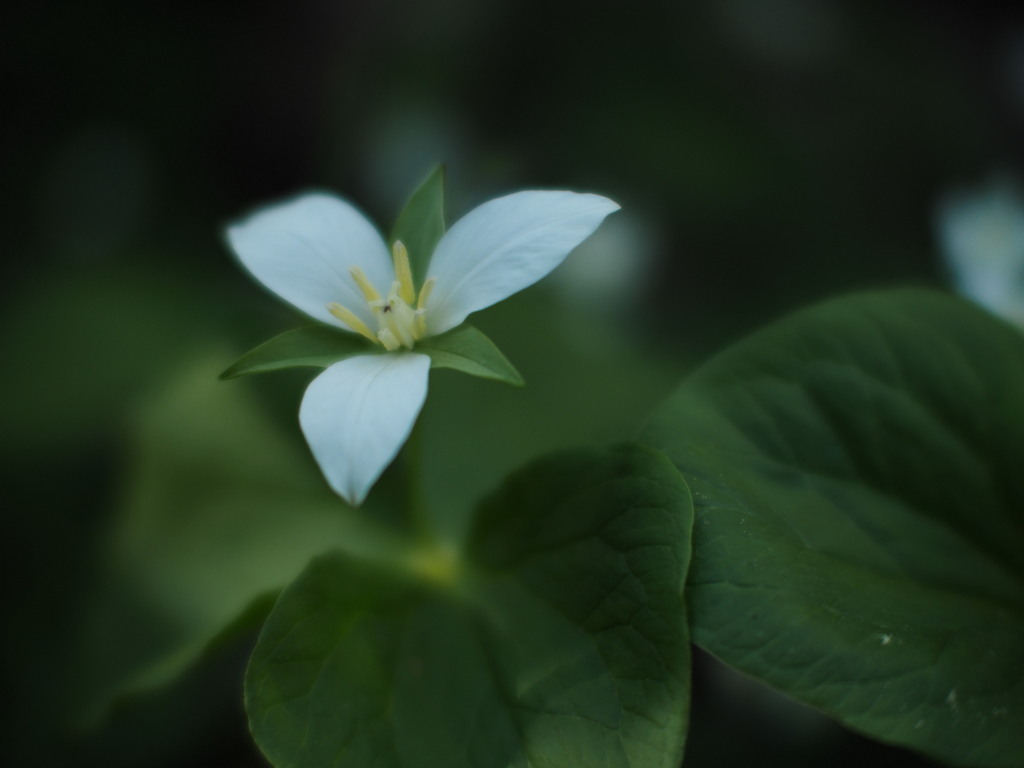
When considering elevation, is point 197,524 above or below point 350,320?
below

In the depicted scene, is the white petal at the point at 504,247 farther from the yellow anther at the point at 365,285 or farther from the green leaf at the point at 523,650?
the green leaf at the point at 523,650

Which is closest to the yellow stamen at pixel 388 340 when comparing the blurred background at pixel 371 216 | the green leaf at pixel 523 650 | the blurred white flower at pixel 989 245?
the green leaf at pixel 523 650

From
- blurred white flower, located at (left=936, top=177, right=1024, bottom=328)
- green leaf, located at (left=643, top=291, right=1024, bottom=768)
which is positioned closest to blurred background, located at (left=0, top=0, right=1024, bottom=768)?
blurred white flower, located at (left=936, top=177, right=1024, bottom=328)

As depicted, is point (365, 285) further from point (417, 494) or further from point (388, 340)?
point (417, 494)

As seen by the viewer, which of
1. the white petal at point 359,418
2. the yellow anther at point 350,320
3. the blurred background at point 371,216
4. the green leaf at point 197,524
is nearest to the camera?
the white petal at point 359,418

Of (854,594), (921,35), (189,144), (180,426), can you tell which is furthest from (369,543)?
(921,35)

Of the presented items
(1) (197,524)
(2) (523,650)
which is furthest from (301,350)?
(1) (197,524)
